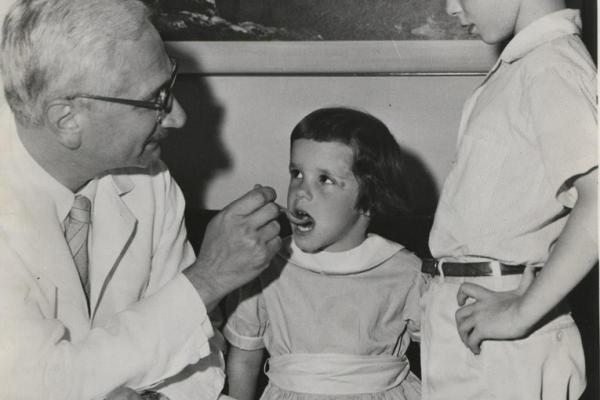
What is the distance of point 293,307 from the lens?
1888mm

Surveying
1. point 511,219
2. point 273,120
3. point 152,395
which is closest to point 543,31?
point 511,219

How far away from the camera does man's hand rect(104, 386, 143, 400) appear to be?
1468mm

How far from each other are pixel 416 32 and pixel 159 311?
117 cm

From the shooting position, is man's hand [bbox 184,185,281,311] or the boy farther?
man's hand [bbox 184,185,281,311]

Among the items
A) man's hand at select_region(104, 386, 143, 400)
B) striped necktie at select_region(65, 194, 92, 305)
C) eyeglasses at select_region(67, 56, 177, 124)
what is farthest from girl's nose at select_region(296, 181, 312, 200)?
man's hand at select_region(104, 386, 143, 400)

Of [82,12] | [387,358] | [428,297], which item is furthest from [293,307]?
[82,12]

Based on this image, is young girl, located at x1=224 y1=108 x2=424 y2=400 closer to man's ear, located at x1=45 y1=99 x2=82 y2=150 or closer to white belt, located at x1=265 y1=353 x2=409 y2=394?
white belt, located at x1=265 y1=353 x2=409 y2=394

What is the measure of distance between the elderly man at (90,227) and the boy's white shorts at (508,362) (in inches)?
15.8

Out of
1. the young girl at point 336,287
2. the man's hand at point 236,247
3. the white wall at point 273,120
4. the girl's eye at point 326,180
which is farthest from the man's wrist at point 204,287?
the white wall at point 273,120

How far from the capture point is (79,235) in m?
1.65

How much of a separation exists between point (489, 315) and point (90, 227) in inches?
34.1

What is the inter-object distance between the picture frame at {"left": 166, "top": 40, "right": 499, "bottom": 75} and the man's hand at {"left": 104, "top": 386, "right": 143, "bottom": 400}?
3.71 feet

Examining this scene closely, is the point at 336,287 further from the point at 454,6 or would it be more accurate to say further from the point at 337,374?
the point at 454,6

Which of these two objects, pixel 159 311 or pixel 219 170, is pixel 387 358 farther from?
pixel 219 170
